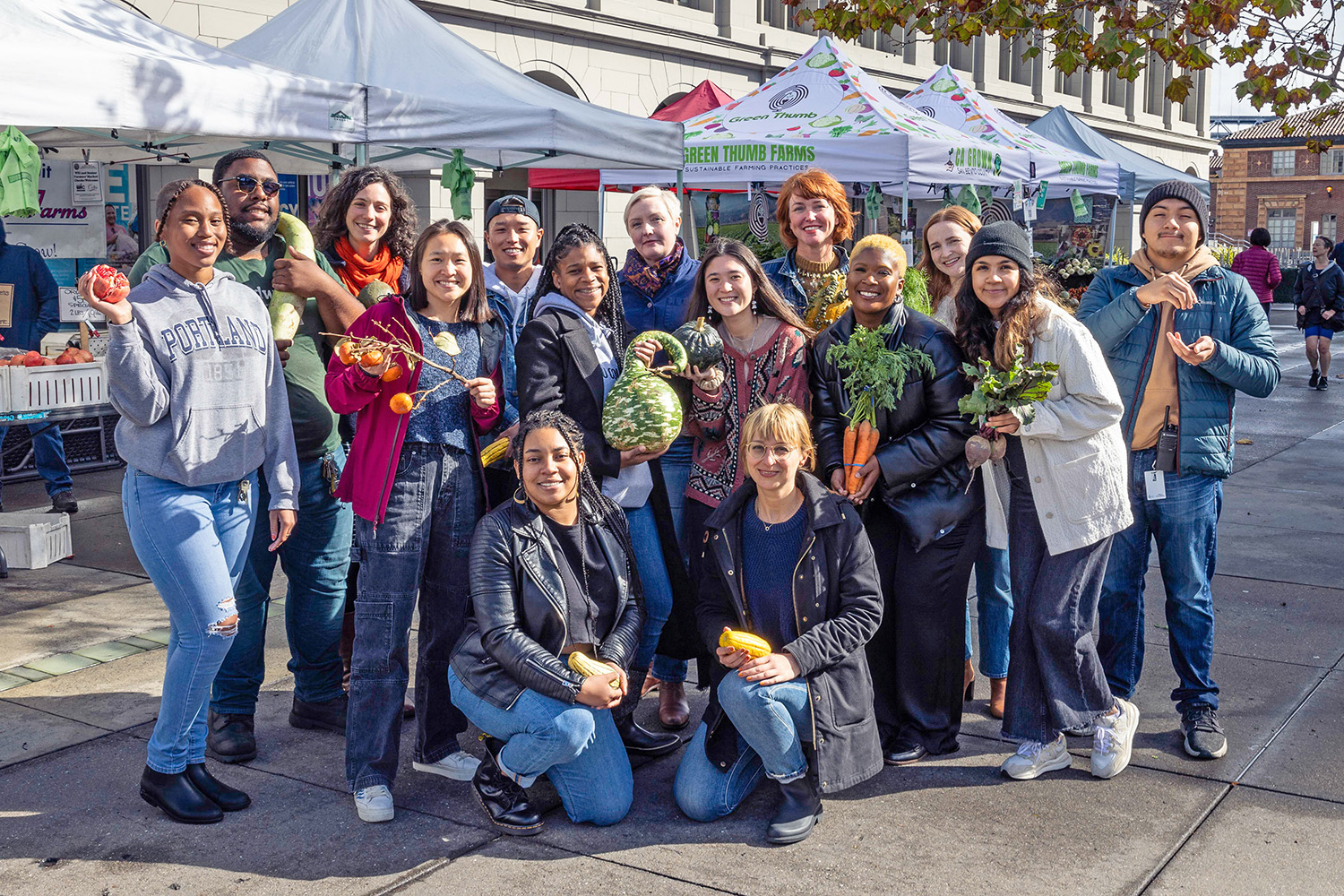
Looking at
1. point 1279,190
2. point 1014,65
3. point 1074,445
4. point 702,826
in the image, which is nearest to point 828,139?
point 1074,445

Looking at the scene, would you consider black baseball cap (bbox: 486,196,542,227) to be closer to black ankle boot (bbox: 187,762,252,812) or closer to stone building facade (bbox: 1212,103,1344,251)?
black ankle boot (bbox: 187,762,252,812)

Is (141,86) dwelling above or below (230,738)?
above

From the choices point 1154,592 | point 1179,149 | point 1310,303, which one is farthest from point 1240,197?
point 1154,592

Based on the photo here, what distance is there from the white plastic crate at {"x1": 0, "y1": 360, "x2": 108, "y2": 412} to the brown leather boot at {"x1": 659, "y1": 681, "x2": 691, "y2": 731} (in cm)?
308

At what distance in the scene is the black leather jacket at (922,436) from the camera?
3.98m

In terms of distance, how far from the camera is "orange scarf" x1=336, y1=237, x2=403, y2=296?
170 inches

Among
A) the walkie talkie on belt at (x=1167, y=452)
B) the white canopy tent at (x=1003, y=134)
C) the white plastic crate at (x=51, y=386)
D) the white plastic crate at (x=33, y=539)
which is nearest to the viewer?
the walkie talkie on belt at (x=1167, y=452)

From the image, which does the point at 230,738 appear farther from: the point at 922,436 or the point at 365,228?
the point at 922,436

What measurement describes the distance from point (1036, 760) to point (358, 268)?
2.84 meters

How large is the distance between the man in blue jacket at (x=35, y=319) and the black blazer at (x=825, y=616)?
530 cm

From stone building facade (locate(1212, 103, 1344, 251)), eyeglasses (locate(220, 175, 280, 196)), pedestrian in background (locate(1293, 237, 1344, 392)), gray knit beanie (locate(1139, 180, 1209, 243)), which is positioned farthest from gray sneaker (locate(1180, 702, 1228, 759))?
stone building facade (locate(1212, 103, 1344, 251))

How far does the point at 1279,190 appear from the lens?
76188 millimetres

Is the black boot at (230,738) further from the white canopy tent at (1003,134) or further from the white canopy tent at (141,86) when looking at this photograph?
the white canopy tent at (1003,134)

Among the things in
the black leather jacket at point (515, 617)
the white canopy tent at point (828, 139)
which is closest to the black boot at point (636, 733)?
the black leather jacket at point (515, 617)
